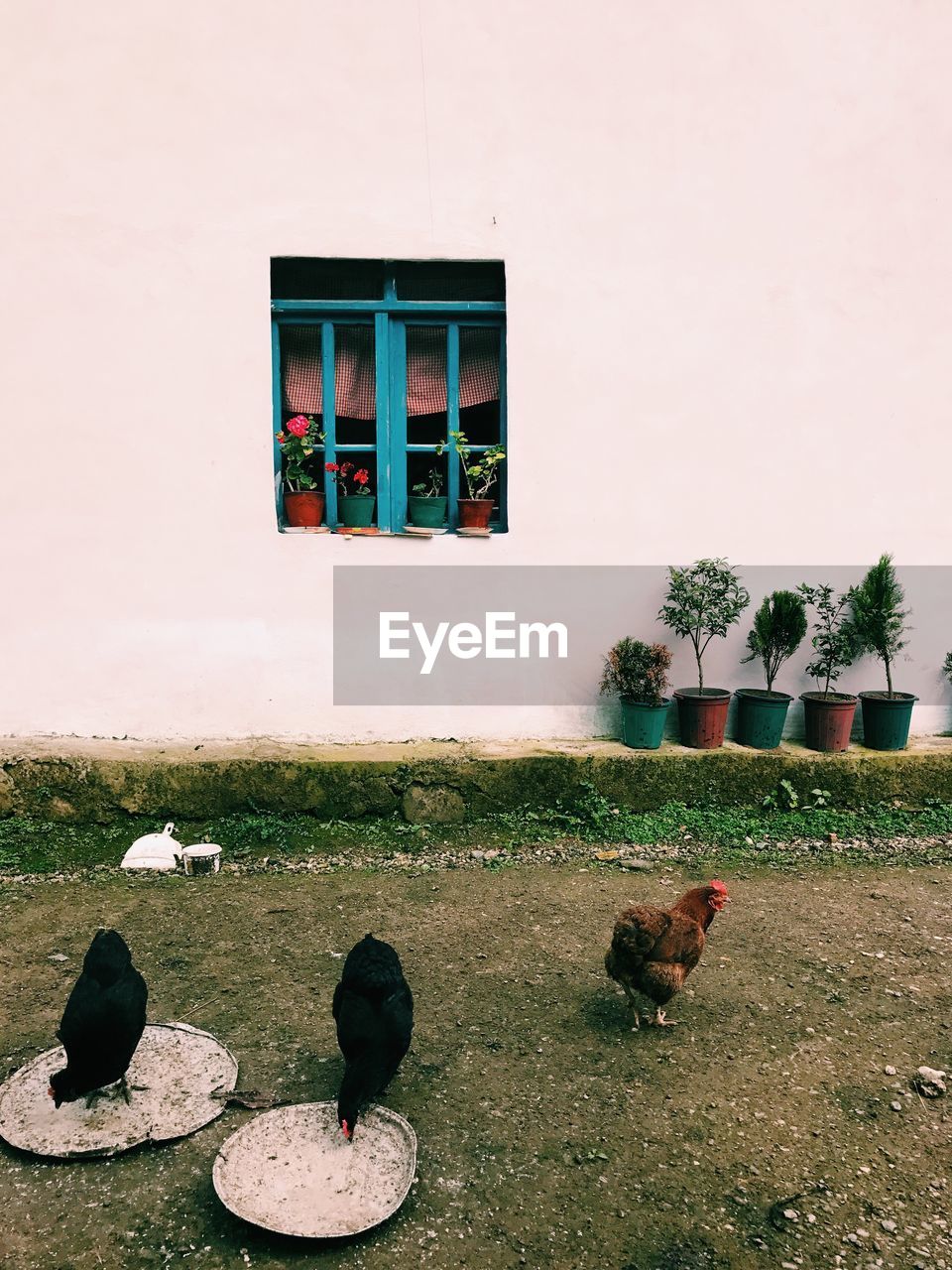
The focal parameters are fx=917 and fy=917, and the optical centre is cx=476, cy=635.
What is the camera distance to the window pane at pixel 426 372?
243 inches

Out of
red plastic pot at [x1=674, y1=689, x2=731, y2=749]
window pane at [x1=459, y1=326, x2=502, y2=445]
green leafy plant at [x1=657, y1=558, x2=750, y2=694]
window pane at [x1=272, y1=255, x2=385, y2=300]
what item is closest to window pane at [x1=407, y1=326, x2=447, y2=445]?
window pane at [x1=459, y1=326, x2=502, y2=445]

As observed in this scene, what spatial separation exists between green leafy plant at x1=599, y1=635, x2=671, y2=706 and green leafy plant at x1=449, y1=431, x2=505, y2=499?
140 cm

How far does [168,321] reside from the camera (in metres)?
5.73

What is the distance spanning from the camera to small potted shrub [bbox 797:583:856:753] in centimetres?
614

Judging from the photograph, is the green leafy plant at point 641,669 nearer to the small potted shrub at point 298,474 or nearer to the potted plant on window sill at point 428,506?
the potted plant on window sill at point 428,506

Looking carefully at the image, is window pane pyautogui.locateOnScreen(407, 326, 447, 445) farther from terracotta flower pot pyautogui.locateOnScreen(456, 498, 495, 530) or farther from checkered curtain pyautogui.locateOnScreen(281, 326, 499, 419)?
terracotta flower pot pyautogui.locateOnScreen(456, 498, 495, 530)

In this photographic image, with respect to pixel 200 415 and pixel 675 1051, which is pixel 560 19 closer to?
pixel 200 415

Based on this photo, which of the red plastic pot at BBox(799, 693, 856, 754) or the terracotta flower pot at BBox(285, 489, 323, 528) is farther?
the red plastic pot at BBox(799, 693, 856, 754)

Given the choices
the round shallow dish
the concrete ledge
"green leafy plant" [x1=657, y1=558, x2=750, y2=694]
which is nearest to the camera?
the round shallow dish

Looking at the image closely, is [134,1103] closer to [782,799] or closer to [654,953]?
[654,953]

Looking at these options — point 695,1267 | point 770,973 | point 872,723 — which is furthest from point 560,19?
point 695,1267

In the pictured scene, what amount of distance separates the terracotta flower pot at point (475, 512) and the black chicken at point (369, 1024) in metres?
3.36

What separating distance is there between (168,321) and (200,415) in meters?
0.60

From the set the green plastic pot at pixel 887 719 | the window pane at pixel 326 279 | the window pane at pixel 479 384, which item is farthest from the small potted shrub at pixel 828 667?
the window pane at pixel 326 279
